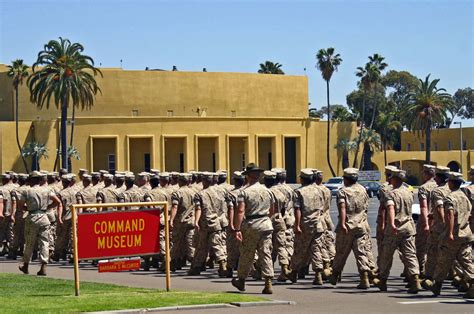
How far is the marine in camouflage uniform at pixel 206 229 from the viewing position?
2002 cm

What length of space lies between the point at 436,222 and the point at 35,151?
6310 cm

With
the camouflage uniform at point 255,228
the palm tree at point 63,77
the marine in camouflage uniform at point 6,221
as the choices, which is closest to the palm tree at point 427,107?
the palm tree at point 63,77

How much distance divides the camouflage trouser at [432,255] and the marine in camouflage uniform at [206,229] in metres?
4.65

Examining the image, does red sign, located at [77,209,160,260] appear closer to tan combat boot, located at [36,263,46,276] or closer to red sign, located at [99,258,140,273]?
red sign, located at [99,258,140,273]

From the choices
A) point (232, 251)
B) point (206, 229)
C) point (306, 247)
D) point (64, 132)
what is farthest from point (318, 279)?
point (64, 132)

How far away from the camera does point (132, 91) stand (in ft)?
266

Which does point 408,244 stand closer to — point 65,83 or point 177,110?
point 65,83

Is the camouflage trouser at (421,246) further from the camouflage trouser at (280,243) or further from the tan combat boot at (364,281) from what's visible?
the camouflage trouser at (280,243)

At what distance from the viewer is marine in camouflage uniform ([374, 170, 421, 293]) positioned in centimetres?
1638

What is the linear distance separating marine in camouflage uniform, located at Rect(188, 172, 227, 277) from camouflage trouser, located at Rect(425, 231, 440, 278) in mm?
4654

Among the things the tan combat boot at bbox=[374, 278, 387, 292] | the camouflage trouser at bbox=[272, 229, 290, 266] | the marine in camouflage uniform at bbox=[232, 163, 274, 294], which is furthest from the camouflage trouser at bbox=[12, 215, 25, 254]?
the tan combat boot at bbox=[374, 278, 387, 292]

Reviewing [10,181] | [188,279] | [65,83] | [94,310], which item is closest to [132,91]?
[65,83]

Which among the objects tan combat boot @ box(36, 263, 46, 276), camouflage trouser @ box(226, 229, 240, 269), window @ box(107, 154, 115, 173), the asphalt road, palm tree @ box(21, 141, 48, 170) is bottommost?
the asphalt road

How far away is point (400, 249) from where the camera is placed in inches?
653
